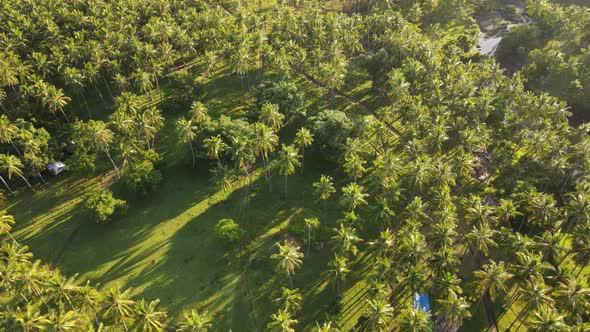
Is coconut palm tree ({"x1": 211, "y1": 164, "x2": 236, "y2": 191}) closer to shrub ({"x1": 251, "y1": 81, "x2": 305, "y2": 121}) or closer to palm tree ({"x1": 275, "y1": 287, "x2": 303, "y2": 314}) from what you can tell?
shrub ({"x1": 251, "y1": 81, "x2": 305, "y2": 121})

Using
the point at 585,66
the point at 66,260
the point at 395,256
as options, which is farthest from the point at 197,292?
the point at 585,66

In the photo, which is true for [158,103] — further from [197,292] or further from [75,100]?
[197,292]

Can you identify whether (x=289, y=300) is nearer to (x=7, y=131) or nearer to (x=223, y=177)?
(x=223, y=177)

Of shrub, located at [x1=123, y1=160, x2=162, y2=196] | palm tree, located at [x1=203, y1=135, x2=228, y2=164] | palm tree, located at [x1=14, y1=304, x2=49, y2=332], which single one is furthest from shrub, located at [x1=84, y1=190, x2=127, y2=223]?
palm tree, located at [x1=14, y1=304, x2=49, y2=332]

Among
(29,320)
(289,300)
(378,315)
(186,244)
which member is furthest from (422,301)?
(29,320)

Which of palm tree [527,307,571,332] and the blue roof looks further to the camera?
the blue roof

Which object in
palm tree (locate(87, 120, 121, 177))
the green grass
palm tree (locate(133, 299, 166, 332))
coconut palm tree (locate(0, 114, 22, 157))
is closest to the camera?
palm tree (locate(133, 299, 166, 332))
